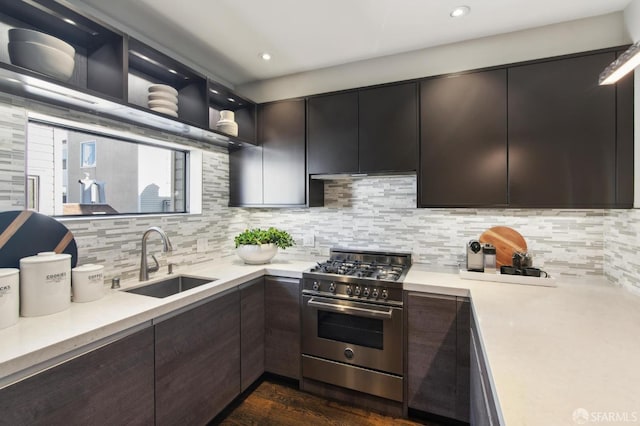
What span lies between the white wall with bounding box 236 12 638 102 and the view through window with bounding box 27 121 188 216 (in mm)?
1185

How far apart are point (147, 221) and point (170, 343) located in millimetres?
932

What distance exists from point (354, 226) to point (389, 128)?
93 cm

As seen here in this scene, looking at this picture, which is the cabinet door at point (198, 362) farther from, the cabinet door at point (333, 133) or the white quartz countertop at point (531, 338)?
the cabinet door at point (333, 133)

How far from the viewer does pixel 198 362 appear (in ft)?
5.58

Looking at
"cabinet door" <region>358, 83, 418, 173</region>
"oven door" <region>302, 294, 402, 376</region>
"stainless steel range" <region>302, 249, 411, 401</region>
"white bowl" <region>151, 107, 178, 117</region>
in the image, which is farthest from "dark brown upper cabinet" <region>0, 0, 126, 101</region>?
"oven door" <region>302, 294, 402, 376</region>

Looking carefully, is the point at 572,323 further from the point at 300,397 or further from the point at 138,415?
the point at 138,415

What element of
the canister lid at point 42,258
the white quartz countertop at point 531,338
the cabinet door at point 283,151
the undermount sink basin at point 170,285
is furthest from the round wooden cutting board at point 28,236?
the cabinet door at point 283,151

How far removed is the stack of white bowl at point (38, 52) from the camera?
1244 millimetres

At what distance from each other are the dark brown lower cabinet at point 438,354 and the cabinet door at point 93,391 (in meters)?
1.54

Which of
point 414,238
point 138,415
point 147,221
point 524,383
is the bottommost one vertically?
point 138,415

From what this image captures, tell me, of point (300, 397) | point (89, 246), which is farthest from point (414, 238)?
point (89, 246)

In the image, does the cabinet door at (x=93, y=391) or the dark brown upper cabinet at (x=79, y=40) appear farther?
the dark brown upper cabinet at (x=79, y=40)

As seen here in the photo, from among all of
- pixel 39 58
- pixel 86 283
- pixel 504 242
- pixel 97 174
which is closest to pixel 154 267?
pixel 86 283

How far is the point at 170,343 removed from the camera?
1536 millimetres
